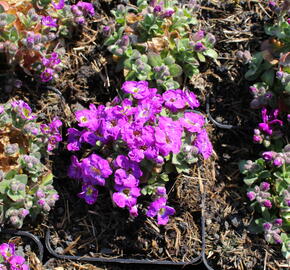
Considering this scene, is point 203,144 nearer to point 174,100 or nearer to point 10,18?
point 174,100

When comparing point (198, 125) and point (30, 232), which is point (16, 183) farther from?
point (198, 125)

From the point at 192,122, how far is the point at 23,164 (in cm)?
98

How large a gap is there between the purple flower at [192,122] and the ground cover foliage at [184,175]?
0.33 metres

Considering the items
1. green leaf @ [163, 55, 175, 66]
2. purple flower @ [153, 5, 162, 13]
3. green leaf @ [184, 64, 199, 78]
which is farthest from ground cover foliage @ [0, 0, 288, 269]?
purple flower @ [153, 5, 162, 13]

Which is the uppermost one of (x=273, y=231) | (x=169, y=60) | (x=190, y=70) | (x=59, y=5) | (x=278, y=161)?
(x=59, y=5)

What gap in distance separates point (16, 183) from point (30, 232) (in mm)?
362

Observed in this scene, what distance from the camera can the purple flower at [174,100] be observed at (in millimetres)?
2656

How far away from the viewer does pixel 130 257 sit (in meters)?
2.72

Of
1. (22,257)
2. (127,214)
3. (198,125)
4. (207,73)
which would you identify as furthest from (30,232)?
(207,73)

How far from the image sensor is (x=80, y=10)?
9.70ft

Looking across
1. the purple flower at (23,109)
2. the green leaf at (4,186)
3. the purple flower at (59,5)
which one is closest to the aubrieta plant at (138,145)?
the purple flower at (23,109)

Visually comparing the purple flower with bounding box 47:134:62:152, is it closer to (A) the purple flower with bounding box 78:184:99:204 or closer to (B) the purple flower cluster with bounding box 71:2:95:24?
(A) the purple flower with bounding box 78:184:99:204

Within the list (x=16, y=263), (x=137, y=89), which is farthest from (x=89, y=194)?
(x=137, y=89)

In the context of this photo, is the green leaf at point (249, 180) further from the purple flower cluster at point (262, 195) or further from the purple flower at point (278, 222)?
the purple flower at point (278, 222)
